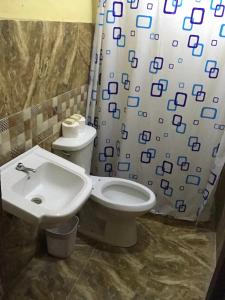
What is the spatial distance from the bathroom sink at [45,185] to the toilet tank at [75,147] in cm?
16

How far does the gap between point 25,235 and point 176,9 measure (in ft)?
5.52

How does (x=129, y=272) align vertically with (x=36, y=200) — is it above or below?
below

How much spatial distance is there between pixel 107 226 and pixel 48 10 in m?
1.42

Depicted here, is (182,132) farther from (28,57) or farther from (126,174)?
(28,57)

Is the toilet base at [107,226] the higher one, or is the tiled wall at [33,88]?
the tiled wall at [33,88]

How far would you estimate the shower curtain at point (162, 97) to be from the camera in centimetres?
166

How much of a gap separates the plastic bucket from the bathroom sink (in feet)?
1.23

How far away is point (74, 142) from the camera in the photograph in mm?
1670

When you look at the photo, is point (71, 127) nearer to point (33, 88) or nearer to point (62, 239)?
point (33, 88)

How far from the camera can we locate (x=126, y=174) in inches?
85.3

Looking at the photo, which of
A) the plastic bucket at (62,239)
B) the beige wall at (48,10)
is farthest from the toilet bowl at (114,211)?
the beige wall at (48,10)

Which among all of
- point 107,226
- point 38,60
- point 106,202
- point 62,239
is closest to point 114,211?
point 106,202

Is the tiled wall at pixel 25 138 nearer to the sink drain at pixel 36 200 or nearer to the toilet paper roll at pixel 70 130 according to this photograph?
the toilet paper roll at pixel 70 130

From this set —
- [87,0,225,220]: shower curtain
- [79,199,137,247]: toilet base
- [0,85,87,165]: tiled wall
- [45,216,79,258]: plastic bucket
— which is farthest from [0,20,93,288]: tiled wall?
[79,199,137,247]: toilet base
